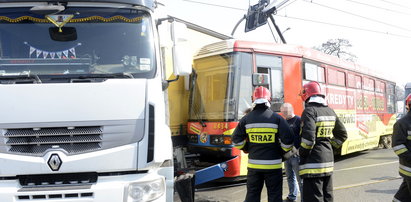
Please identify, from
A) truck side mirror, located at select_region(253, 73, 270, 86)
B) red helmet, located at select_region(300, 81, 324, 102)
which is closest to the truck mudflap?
truck side mirror, located at select_region(253, 73, 270, 86)

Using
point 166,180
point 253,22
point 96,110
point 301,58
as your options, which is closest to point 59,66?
point 96,110

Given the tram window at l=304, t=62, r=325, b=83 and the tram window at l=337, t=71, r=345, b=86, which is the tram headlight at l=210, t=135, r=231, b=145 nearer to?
the tram window at l=304, t=62, r=325, b=83

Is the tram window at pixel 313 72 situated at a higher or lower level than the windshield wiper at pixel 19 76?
higher

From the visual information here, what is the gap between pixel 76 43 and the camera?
12.1 ft

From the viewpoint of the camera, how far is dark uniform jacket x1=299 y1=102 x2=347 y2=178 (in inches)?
159

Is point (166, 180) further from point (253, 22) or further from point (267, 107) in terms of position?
point (253, 22)

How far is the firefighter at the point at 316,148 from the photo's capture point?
4.05 m

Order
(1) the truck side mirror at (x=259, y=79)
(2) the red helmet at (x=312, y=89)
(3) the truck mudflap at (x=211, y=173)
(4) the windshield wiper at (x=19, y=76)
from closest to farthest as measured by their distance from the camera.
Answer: (4) the windshield wiper at (x=19, y=76) → (2) the red helmet at (x=312, y=89) → (3) the truck mudflap at (x=211, y=173) → (1) the truck side mirror at (x=259, y=79)

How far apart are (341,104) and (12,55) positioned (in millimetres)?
8216

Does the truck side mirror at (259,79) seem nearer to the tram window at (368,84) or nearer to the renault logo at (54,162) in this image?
the renault logo at (54,162)

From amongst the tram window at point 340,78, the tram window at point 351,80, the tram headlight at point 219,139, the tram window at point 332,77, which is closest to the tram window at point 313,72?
the tram window at point 332,77

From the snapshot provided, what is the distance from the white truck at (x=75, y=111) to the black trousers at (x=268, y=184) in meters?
1.29

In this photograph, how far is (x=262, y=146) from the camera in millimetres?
4227

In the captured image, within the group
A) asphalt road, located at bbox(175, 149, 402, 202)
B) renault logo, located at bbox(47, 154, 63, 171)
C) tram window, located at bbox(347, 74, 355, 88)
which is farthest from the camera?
tram window, located at bbox(347, 74, 355, 88)
